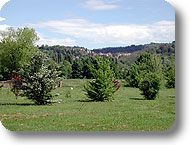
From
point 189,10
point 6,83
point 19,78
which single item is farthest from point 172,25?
point 6,83

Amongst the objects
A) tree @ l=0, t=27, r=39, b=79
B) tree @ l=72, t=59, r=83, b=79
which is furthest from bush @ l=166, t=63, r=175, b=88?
tree @ l=72, t=59, r=83, b=79

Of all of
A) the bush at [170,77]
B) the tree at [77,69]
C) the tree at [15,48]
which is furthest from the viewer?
the tree at [77,69]

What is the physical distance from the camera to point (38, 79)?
1220 cm

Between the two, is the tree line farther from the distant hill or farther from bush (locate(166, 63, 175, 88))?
the distant hill

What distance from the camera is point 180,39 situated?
Result: 27.5 ft

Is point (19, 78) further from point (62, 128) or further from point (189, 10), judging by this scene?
point (189, 10)

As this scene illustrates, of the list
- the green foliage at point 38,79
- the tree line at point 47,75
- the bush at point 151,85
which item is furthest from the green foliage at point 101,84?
the green foliage at point 38,79

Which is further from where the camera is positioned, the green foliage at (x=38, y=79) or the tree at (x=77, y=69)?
the tree at (x=77, y=69)

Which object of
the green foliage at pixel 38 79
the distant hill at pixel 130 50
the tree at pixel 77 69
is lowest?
the tree at pixel 77 69

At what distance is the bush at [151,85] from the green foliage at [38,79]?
5.72 metres

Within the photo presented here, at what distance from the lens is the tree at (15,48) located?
26194 mm

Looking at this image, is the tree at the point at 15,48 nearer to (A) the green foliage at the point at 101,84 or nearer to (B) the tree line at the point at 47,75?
(B) the tree line at the point at 47,75

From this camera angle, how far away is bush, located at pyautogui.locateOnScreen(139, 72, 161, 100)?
628 inches

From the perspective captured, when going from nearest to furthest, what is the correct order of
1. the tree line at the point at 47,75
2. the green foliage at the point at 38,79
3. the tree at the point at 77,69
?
the green foliage at the point at 38,79 < the tree line at the point at 47,75 < the tree at the point at 77,69
